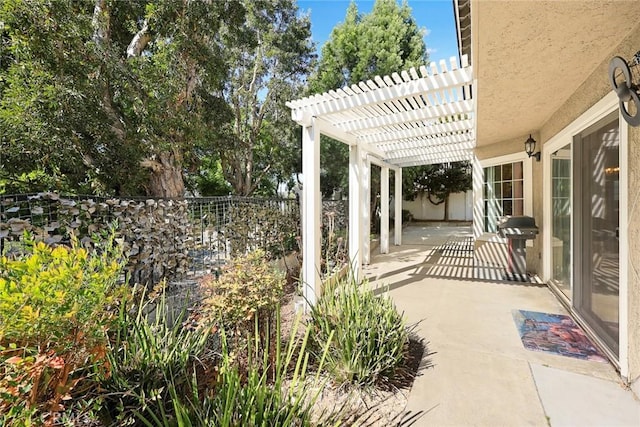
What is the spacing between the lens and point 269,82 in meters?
14.0

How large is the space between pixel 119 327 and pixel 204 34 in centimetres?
848

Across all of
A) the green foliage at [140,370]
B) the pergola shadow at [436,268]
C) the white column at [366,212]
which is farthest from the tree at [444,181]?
the green foliage at [140,370]

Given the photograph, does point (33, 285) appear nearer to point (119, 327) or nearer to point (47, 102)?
point (119, 327)

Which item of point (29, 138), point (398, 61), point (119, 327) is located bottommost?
point (119, 327)

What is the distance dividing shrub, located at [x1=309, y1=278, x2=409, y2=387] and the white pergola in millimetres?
505

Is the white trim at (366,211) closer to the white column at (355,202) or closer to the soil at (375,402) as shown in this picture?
the white column at (355,202)

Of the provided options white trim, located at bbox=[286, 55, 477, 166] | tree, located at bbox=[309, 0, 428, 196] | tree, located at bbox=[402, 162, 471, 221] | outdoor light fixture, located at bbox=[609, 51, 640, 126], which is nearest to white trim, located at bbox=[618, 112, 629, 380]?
outdoor light fixture, located at bbox=[609, 51, 640, 126]

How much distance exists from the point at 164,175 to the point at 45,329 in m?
8.77

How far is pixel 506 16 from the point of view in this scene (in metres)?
2.23

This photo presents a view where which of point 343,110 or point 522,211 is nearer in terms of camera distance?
point 343,110

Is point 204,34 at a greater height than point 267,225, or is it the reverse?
point 204,34

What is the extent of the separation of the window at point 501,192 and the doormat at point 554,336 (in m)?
3.40

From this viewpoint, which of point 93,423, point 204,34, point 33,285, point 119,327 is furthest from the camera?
point 204,34

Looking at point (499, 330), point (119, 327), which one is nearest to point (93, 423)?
point (119, 327)
